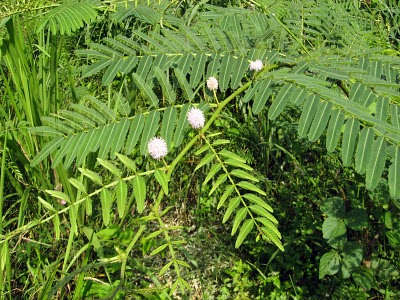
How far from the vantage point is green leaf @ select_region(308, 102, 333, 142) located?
1.07 m

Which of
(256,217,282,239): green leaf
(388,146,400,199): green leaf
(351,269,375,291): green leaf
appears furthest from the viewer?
(351,269,375,291): green leaf

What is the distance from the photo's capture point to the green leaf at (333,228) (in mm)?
1688

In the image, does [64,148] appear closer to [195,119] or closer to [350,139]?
[195,119]

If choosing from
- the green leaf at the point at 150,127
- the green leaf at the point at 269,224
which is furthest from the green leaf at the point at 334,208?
the green leaf at the point at 150,127

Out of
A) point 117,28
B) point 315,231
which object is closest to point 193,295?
point 315,231

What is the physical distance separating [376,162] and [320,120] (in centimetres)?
20

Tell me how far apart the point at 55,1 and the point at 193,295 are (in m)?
1.85

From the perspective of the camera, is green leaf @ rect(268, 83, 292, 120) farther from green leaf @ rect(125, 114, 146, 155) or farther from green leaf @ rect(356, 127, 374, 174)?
green leaf @ rect(125, 114, 146, 155)

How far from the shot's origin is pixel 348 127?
41.1 inches

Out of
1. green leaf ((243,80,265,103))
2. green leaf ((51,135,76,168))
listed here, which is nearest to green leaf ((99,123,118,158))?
green leaf ((51,135,76,168))

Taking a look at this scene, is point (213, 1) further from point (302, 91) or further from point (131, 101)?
point (302, 91)

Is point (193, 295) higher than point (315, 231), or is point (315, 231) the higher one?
point (315, 231)

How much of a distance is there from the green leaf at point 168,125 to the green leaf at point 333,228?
955 millimetres

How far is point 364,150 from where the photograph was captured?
100 centimetres
